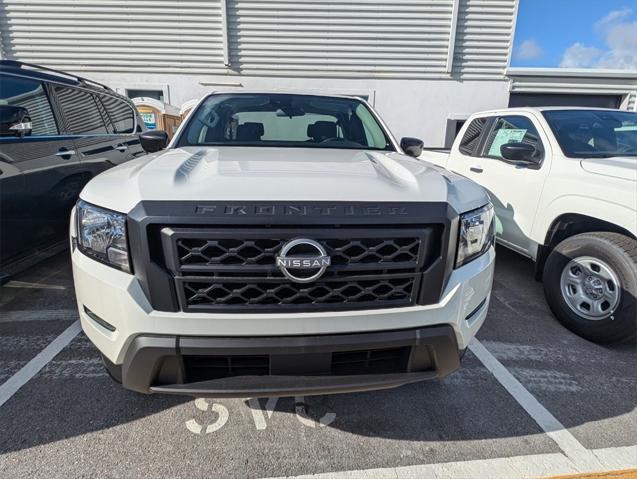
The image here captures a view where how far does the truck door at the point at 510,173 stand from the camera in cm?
344

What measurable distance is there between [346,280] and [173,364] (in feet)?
2.61

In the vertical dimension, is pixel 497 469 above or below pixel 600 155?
below

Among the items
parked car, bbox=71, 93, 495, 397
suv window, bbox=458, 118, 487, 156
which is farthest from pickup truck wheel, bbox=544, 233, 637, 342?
suv window, bbox=458, 118, 487, 156

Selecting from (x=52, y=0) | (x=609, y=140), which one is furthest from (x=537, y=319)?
(x=52, y=0)

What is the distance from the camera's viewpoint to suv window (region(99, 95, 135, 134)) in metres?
4.93

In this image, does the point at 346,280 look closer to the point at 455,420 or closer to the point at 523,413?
the point at 455,420

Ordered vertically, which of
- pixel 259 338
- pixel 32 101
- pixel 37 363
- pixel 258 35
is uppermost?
pixel 258 35

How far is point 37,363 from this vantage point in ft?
8.18

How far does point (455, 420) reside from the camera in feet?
6.81

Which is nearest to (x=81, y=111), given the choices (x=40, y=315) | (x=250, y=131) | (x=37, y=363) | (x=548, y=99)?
(x=40, y=315)

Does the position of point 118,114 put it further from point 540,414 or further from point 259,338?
point 540,414

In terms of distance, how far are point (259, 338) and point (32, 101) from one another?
3.46 m

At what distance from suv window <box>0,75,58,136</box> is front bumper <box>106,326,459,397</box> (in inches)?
110

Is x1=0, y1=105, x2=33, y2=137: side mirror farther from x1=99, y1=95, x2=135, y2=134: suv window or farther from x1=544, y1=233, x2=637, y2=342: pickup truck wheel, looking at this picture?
x1=544, y1=233, x2=637, y2=342: pickup truck wheel
